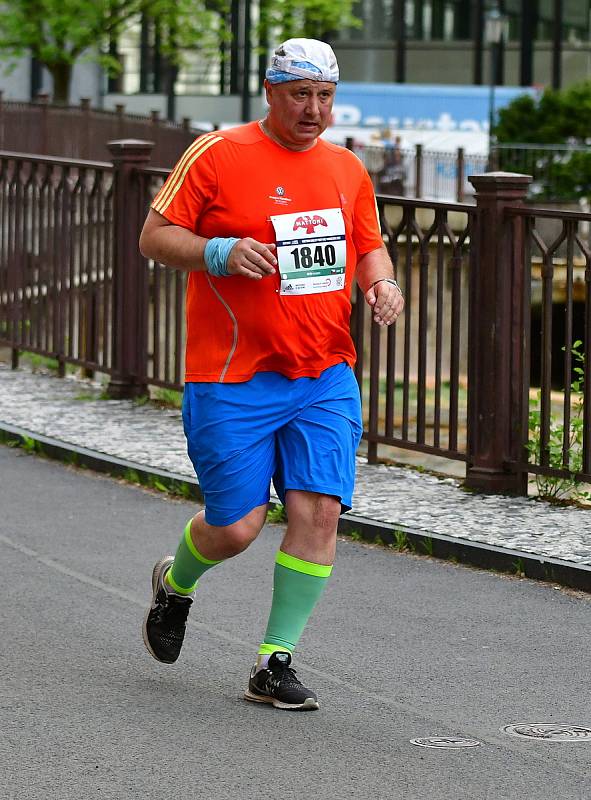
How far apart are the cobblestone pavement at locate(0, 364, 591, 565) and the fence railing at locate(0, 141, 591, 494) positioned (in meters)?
0.18

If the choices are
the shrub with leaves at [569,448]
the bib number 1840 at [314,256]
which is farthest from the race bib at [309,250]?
the shrub with leaves at [569,448]

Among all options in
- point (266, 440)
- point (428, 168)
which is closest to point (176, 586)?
point (266, 440)

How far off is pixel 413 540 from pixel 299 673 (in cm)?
201

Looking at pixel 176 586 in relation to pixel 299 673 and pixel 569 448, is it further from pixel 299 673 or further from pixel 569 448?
pixel 569 448

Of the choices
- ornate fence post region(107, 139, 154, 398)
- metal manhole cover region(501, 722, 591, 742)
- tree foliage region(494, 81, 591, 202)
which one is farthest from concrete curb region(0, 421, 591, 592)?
tree foliage region(494, 81, 591, 202)

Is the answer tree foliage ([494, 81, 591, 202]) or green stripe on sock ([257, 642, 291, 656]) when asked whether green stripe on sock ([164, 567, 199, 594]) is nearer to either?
green stripe on sock ([257, 642, 291, 656])

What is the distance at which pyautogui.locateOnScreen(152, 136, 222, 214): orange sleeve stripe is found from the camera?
4.90 meters

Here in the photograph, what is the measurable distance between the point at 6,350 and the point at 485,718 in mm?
8870

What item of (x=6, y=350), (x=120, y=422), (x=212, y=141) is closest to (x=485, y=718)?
(x=212, y=141)

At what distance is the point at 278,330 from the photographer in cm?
491

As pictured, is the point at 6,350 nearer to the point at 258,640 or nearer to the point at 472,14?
the point at 258,640

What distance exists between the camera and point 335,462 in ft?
16.2

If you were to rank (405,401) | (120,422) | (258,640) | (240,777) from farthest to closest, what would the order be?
(120,422), (405,401), (258,640), (240,777)

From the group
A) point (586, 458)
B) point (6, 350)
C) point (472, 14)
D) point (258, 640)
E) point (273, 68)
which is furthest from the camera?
point (472, 14)
